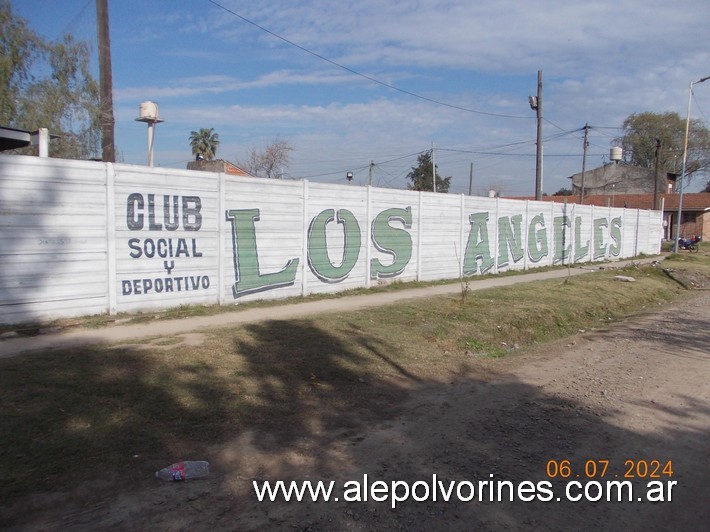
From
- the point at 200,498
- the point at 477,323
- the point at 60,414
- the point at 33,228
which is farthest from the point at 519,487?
the point at 33,228

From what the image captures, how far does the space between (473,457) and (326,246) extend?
8354 millimetres

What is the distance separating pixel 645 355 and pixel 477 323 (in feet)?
9.26

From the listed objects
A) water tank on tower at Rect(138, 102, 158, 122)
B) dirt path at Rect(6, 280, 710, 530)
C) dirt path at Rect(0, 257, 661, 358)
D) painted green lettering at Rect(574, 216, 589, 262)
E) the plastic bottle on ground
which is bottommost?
dirt path at Rect(6, 280, 710, 530)

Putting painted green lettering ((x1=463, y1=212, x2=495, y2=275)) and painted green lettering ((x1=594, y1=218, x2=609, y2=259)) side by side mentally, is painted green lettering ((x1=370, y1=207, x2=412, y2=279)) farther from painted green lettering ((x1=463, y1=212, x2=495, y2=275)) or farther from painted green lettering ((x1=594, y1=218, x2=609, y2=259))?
painted green lettering ((x1=594, y1=218, x2=609, y2=259))

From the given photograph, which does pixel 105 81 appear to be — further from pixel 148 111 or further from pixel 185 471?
pixel 185 471

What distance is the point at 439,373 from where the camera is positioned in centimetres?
742

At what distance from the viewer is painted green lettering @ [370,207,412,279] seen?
13922mm

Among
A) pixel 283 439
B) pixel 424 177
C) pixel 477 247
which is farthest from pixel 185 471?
pixel 424 177

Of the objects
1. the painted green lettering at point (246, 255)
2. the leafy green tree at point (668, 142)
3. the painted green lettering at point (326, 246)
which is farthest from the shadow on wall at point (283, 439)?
the leafy green tree at point (668, 142)

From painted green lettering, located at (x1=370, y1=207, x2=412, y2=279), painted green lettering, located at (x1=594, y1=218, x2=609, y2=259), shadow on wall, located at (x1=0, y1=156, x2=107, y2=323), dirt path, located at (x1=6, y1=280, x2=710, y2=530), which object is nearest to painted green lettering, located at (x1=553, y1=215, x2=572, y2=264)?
painted green lettering, located at (x1=594, y1=218, x2=609, y2=259)

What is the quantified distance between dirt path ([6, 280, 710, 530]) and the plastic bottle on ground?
79 millimetres

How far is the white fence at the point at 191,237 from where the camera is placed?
801 cm

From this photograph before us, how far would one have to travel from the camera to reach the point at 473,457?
15.1 ft

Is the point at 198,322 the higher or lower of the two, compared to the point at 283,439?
higher
